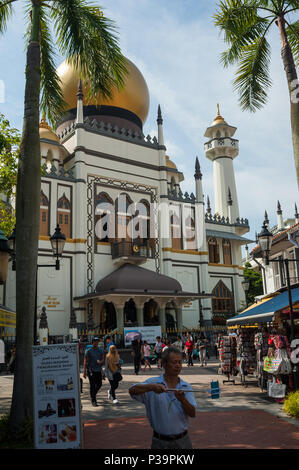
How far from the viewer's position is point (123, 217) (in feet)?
98.1

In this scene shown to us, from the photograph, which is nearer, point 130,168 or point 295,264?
point 295,264

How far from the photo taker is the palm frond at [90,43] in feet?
32.2

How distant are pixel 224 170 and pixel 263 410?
111 feet

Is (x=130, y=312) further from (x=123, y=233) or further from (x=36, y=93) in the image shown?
(x=36, y=93)

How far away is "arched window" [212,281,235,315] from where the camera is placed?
3484cm

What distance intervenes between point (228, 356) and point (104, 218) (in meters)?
17.0

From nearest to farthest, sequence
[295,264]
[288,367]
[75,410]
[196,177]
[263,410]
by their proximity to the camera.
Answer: [75,410] < [263,410] < [288,367] < [295,264] < [196,177]

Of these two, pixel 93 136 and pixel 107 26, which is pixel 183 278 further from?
pixel 107 26

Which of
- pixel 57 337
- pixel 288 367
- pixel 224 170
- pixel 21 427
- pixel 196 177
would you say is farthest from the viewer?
pixel 224 170

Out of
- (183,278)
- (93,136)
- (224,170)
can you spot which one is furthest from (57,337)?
(224,170)

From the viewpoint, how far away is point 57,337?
83.6 ft

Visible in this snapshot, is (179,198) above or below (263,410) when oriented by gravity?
above

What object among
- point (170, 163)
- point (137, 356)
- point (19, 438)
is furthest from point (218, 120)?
point (19, 438)

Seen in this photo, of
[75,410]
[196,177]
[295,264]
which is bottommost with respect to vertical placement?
[75,410]
